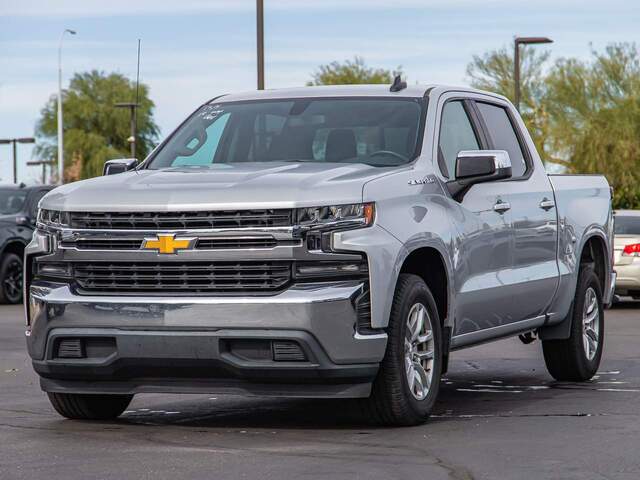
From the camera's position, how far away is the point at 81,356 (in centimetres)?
844

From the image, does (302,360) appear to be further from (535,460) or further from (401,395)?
(535,460)

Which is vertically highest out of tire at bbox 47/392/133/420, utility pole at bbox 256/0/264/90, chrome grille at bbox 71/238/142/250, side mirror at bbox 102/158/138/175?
utility pole at bbox 256/0/264/90

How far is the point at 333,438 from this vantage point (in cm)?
820

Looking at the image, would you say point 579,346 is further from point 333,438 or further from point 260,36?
point 260,36

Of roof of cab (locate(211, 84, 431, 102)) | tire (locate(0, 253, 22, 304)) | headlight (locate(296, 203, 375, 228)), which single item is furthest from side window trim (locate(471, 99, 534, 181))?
tire (locate(0, 253, 22, 304))

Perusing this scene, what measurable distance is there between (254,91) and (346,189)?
2.28 m

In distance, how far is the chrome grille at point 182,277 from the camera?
809 centimetres

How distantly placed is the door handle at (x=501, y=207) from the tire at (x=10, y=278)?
14766 millimetres

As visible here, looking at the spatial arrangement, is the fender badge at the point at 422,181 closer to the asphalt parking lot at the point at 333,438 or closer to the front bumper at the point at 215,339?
the front bumper at the point at 215,339

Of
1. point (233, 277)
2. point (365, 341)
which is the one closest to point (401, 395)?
point (365, 341)

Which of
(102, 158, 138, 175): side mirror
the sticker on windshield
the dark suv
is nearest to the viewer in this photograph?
(102, 158, 138, 175): side mirror

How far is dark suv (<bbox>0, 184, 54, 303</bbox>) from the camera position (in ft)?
77.3

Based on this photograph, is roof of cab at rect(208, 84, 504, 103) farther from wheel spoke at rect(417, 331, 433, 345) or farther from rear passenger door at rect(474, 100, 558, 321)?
wheel spoke at rect(417, 331, 433, 345)

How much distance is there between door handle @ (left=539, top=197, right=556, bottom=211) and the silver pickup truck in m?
0.82
